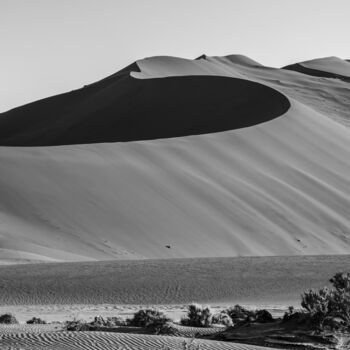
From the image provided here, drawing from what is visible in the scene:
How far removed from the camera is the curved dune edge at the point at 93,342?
10141 mm

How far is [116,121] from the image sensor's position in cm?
6031

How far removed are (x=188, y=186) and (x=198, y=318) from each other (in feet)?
77.3

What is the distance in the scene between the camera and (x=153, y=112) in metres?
60.4

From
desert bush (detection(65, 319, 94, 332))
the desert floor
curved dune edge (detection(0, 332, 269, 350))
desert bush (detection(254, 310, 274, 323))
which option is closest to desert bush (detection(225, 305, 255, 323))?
desert bush (detection(254, 310, 274, 323))

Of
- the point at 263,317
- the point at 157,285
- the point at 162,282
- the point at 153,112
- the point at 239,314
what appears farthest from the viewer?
the point at 153,112

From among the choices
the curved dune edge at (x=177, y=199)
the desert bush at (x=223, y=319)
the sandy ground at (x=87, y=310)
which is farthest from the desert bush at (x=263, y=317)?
the curved dune edge at (x=177, y=199)

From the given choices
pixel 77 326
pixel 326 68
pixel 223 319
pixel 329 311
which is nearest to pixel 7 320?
pixel 77 326

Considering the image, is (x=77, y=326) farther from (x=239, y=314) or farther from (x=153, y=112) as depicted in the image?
(x=153, y=112)

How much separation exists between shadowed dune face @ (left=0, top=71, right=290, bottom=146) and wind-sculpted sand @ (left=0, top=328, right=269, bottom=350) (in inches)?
1556

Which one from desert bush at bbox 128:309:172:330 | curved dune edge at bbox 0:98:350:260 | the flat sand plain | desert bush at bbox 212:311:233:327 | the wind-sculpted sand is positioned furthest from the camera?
curved dune edge at bbox 0:98:350:260

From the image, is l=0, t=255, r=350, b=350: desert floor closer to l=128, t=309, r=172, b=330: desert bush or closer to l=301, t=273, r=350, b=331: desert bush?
l=128, t=309, r=172, b=330: desert bush

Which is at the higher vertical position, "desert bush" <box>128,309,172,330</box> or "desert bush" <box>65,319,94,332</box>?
"desert bush" <box>128,309,172,330</box>

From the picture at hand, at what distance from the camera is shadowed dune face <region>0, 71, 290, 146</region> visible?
181 ft

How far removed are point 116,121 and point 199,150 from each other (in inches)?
733
